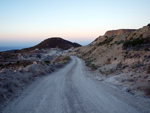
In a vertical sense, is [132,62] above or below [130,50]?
below

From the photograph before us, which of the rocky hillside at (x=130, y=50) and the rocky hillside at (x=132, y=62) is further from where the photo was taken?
the rocky hillside at (x=130, y=50)

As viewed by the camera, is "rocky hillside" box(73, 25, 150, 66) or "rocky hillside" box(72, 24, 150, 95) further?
"rocky hillside" box(73, 25, 150, 66)

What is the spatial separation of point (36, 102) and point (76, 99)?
197 cm

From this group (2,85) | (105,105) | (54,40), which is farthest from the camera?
(54,40)

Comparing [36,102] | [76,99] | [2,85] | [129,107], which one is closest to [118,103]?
[129,107]

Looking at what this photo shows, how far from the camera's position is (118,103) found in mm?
5305

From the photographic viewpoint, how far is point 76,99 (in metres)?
6.08

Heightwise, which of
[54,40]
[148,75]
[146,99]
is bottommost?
[146,99]

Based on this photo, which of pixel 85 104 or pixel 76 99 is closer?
pixel 85 104

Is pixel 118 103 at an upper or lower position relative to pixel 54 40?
lower

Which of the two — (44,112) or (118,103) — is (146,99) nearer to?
(118,103)

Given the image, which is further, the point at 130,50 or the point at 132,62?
the point at 130,50

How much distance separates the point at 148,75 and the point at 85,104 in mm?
5351

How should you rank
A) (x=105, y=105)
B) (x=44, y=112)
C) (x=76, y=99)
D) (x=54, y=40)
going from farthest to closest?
(x=54, y=40) → (x=76, y=99) → (x=105, y=105) → (x=44, y=112)
